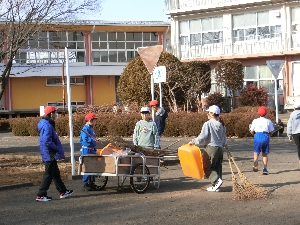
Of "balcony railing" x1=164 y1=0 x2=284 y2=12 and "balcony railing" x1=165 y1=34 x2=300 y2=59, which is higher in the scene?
"balcony railing" x1=164 y1=0 x2=284 y2=12

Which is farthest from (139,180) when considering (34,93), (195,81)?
(34,93)

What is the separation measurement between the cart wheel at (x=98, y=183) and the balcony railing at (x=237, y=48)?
87.1 ft

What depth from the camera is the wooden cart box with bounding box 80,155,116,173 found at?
12406mm

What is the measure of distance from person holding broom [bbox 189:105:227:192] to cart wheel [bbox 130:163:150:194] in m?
1.11

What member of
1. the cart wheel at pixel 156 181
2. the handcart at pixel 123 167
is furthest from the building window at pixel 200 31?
the handcart at pixel 123 167

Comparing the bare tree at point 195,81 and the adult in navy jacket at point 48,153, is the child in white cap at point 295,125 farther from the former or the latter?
the bare tree at point 195,81

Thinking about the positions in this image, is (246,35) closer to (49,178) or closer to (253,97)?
(253,97)

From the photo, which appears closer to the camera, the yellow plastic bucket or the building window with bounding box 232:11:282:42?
the yellow plastic bucket

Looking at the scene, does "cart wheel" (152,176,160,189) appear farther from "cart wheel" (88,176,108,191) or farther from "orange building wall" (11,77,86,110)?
"orange building wall" (11,77,86,110)

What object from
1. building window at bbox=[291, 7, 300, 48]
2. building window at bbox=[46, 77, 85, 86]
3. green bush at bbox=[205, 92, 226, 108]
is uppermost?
building window at bbox=[291, 7, 300, 48]

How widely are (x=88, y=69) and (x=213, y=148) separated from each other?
37.3 meters

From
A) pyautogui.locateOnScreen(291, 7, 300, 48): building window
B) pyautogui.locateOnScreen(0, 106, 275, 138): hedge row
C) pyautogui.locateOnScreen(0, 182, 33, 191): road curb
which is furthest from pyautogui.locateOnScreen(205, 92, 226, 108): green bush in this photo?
pyautogui.locateOnScreen(0, 182, 33, 191): road curb

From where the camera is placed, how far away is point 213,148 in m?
12.6

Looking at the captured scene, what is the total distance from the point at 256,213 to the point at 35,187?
18.1 ft
